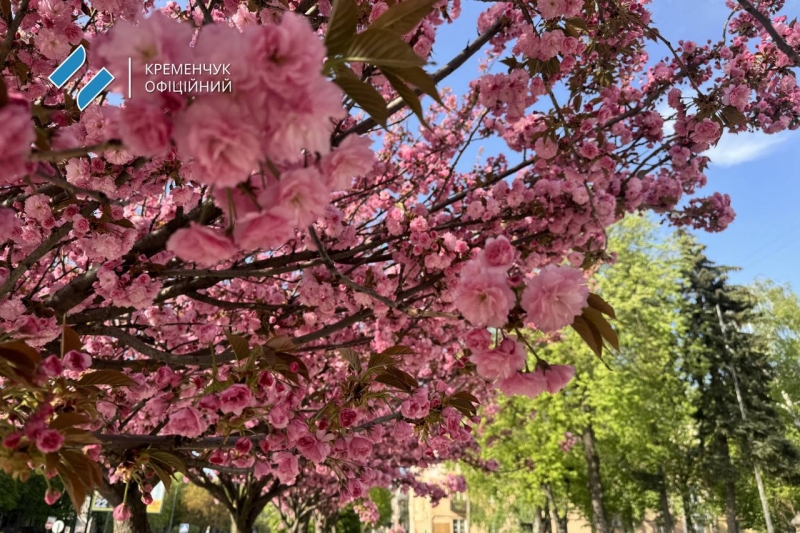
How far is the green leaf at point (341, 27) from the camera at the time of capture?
1007mm

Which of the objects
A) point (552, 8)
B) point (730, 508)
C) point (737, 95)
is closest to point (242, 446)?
point (552, 8)

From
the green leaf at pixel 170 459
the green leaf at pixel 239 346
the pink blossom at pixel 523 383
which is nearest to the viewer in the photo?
the pink blossom at pixel 523 383

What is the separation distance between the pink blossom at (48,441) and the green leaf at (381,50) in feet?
3.75

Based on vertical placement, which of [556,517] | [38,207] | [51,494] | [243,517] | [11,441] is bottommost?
[556,517]

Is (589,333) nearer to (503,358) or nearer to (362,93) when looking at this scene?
(503,358)

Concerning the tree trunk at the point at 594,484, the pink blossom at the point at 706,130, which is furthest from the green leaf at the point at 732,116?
the tree trunk at the point at 594,484

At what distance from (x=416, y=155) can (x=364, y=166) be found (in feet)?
18.4

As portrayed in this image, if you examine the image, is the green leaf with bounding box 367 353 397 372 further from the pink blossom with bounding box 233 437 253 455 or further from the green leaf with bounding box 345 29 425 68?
the green leaf with bounding box 345 29 425 68

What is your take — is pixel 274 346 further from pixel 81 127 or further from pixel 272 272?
pixel 81 127

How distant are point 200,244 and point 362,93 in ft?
1.61

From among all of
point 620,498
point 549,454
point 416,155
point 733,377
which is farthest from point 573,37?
point 620,498

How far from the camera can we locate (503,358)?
1.26 m

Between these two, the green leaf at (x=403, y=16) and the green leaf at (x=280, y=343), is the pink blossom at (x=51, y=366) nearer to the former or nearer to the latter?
the green leaf at (x=280, y=343)

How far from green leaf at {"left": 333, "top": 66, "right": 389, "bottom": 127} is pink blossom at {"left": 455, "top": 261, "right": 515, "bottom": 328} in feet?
1.34
